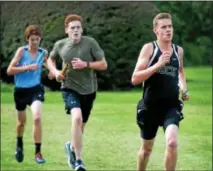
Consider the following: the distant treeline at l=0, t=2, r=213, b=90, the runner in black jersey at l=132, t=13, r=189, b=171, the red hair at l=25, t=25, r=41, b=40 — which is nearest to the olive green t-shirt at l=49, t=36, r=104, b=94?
the red hair at l=25, t=25, r=41, b=40

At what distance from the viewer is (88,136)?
16.2 metres

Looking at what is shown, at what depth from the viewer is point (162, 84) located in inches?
333

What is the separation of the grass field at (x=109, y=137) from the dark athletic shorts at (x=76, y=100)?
231 centimetres

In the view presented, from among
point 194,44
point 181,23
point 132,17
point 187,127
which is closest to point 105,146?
point 187,127

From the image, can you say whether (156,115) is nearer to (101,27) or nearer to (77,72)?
(77,72)

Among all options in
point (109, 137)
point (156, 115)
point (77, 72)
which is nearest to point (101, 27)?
point (109, 137)

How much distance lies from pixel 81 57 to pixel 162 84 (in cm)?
188

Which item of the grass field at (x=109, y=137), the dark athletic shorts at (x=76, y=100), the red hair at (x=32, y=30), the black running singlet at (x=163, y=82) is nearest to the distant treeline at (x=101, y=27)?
the grass field at (x=109, y=137)

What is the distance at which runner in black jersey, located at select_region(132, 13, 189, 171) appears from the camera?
8078 millimetres

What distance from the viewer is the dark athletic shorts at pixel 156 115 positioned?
842 cm

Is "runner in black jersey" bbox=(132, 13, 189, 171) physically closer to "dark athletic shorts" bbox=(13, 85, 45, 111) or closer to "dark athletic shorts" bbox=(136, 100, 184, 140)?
"dark athletic shorts" bbox=(136, 100, 184, 140)

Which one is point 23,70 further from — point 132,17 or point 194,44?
point 194,44

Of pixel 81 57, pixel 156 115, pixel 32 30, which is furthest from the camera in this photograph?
pixel 32 30

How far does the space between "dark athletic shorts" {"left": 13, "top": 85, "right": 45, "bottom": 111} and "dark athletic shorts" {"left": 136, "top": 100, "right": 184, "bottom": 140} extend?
123 inches
